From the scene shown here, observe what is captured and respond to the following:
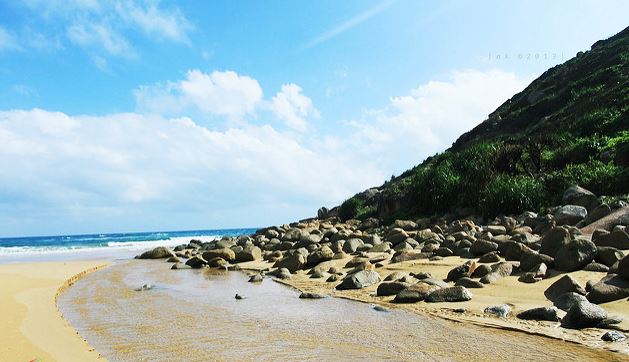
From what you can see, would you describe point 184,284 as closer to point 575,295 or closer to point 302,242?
point 302,242

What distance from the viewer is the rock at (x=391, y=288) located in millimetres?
8098

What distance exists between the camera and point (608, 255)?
25.2 feet

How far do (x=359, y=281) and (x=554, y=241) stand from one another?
3530mm

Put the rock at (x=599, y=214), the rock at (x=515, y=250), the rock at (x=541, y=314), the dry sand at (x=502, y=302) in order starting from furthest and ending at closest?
the rock at (x=599, y=214), the rock at (x=515, y=250), the rock at (x=541, y=314), the dry sand at (x=502, y=302)

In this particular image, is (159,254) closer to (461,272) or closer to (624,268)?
(461,272)

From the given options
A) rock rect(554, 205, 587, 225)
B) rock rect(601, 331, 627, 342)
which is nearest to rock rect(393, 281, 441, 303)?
rock rect(601, 331, 627, 342)

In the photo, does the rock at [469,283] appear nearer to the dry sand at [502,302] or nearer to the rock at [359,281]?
the dry sand at [502,302]

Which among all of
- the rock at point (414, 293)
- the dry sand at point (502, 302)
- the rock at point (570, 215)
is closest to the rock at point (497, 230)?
the rock at point (570, 215)

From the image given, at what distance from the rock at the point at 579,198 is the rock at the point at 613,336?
10.0 metres

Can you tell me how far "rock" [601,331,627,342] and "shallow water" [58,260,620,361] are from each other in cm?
36

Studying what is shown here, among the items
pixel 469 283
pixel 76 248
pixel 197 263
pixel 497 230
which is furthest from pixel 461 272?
pixel 76 248

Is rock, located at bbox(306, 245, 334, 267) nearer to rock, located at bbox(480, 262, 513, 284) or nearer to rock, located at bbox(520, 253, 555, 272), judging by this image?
rock, located at bbox(480, 262, 513, 284)

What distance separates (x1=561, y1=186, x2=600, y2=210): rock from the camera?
14080 mm

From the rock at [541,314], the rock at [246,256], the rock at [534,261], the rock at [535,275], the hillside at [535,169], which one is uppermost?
the hillside at [535,169]
